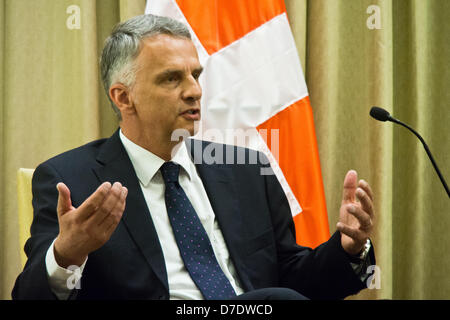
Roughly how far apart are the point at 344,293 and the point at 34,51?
1.97m

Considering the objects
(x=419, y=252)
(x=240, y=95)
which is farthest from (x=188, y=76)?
(x=419, y=252)

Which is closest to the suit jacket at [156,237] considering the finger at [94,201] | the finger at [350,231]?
the finger at [350,231]

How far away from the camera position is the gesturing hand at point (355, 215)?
1.41 m

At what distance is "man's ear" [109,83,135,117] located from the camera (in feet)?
5.89

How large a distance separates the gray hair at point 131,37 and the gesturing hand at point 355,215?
29.7 inches

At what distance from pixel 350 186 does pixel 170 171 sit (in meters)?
0.58

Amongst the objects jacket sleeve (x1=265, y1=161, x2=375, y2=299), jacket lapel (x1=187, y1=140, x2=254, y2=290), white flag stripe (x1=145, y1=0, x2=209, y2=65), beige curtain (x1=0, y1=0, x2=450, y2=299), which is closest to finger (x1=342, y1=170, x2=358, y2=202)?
jacket sleeve (x1=265, y1=161, x2=375, y2=299)

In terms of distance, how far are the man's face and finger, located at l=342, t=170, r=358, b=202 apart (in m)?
0.54

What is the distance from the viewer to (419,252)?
289cm

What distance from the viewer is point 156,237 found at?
60.9 inches

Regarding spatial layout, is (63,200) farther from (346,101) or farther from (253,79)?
(346,101)

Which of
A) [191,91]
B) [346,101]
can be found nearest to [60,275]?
[191,91]

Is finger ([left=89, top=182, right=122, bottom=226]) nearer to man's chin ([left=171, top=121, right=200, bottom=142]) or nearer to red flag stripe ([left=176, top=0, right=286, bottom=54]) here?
man's chin ([left=171, top=121, right=200, bottom=142])
